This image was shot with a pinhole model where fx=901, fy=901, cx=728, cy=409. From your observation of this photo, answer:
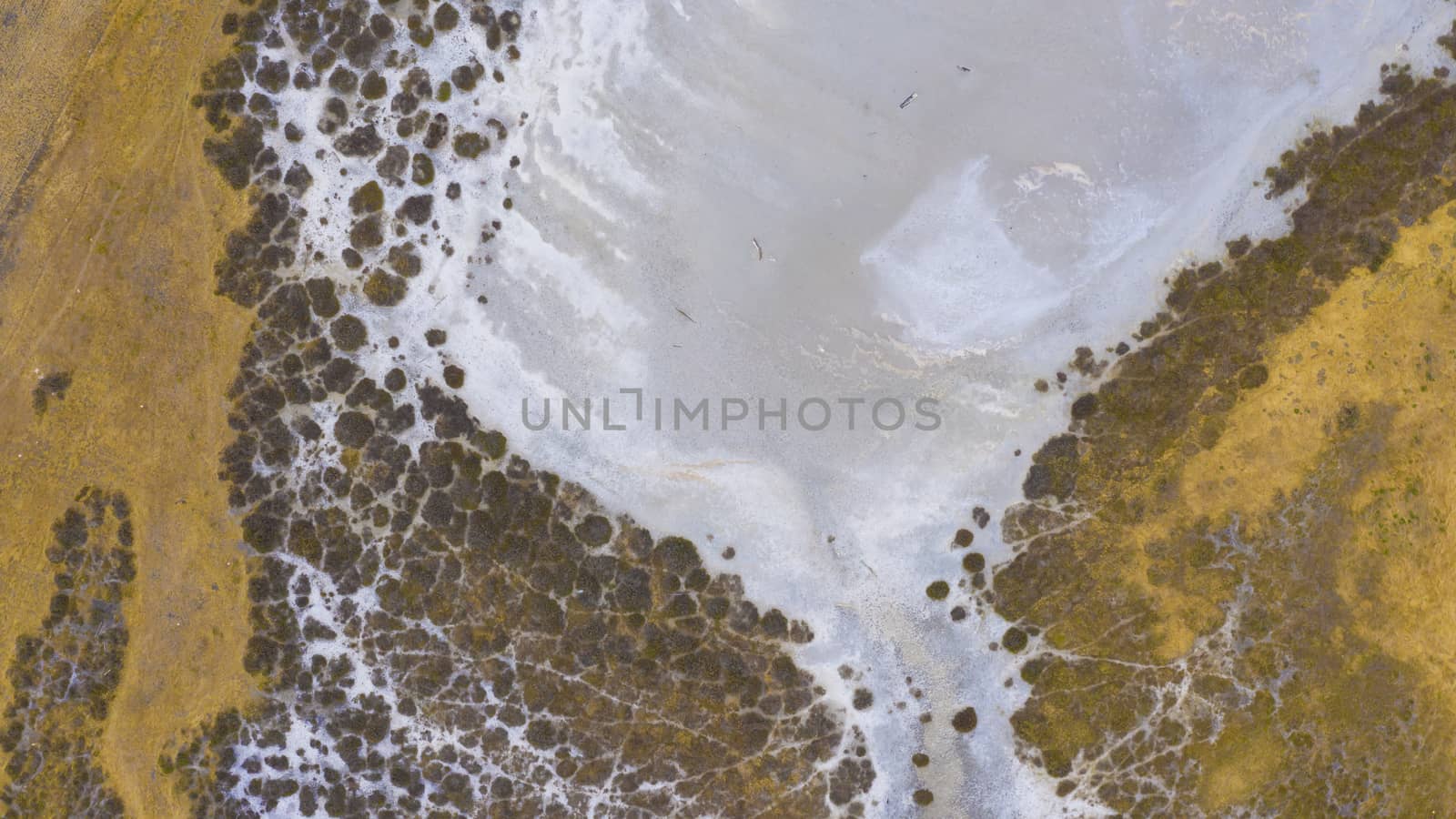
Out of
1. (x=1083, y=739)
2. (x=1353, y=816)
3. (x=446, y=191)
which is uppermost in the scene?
(x=446, y=191)

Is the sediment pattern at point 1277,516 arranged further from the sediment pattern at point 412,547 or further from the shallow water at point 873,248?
the sediment pattern at point 412,547

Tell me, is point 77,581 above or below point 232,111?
below

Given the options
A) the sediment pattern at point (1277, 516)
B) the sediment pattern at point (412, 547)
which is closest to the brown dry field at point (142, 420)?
the sediment pattern at point (412, 547)

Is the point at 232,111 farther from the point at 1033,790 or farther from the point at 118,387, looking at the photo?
the point at 1033,790

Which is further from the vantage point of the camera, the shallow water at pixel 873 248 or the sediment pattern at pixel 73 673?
the sediment pattern at pixel 73 673

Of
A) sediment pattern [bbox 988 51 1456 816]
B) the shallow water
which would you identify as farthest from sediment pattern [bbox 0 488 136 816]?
sediment pattern [bbox 988 51 1456 816]

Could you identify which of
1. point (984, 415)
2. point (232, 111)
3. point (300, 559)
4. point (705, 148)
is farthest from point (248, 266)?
point (984, 415)

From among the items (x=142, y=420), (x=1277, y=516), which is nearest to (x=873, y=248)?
(x=1277, y=516)

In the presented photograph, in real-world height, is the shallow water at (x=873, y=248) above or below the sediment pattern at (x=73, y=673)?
above
